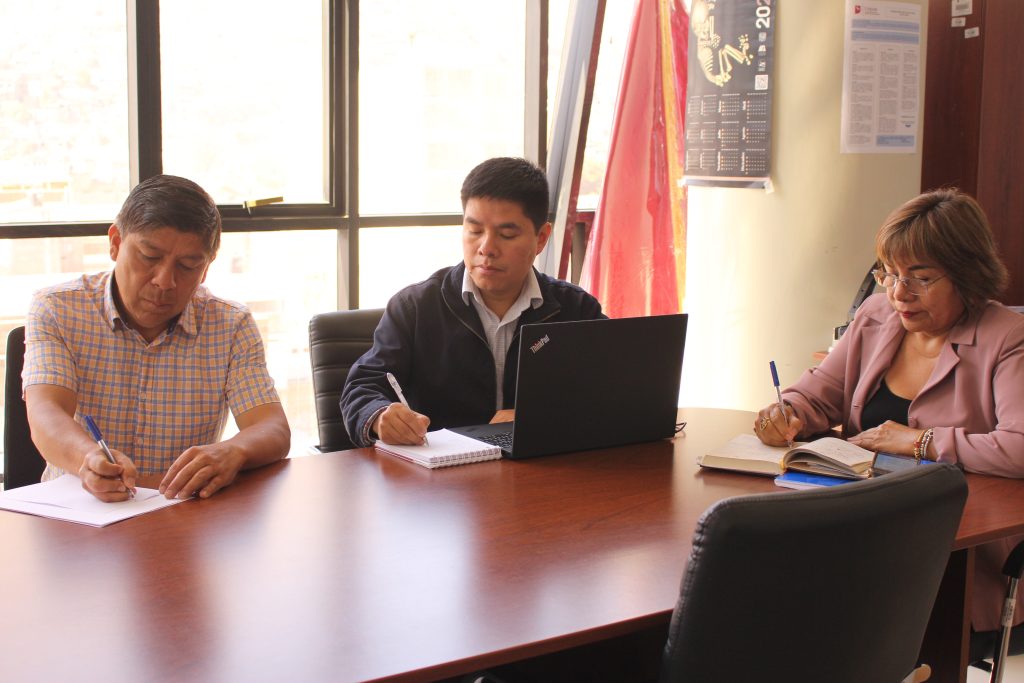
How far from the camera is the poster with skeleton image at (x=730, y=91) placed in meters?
3.62

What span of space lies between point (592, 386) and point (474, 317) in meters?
0.53

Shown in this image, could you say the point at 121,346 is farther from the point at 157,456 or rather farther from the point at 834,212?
the point at 834,212

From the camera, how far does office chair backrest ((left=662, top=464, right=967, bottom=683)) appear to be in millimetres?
1223

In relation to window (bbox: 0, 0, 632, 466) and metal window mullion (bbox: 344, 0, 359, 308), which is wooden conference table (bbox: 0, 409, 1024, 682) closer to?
window (bbox: 0, 0, 632, 466)

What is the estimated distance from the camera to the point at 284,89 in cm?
371

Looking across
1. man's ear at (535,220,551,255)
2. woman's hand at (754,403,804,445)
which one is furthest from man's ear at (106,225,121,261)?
woman's hand at (754,403,804,445)

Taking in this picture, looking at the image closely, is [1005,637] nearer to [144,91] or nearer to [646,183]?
[646,183]

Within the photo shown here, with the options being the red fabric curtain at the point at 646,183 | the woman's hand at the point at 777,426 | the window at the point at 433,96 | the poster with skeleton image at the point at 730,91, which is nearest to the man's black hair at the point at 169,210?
the woman's hand at the point at 777,426

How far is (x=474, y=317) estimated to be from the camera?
8.66 ft

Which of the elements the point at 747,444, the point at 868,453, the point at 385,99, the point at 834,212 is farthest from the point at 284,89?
the point at 868,453

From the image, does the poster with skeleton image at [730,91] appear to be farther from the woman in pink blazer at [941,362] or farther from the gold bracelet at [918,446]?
the gold bracelet at [918,446]

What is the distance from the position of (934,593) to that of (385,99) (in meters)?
2.94

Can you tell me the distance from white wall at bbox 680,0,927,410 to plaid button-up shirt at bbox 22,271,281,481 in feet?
6.75

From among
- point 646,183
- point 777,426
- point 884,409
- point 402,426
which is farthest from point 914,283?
point 646,183
